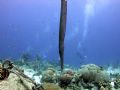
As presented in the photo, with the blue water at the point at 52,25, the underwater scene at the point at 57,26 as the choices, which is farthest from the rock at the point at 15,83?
the blue water at the point at 52,25

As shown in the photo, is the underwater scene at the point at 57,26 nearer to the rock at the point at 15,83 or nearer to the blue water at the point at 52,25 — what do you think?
the blue water at the point at 52,25

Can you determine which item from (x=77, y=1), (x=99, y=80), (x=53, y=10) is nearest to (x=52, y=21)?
(x=53, y=10)

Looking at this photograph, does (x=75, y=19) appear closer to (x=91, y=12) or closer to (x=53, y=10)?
(x=53, y=10)

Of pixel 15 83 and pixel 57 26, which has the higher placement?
pixel 15 83

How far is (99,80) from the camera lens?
8.97 m

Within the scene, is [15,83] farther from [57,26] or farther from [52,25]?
[52,25]

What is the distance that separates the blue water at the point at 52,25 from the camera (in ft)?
215

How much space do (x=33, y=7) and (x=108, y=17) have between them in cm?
2063

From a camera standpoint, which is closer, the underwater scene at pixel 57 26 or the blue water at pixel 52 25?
the underwater scene at pixel 57 26

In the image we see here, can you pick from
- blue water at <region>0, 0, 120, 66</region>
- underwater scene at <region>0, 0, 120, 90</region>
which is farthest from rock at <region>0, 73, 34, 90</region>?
blue water at <region>0, 0, 120, 66</region>

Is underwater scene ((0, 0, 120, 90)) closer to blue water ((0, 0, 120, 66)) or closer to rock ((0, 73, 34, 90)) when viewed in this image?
blue water ((0, 0, 120, 66))

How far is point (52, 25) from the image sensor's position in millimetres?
73375

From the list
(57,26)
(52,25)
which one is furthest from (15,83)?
(52,25)

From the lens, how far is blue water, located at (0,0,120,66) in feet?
215
